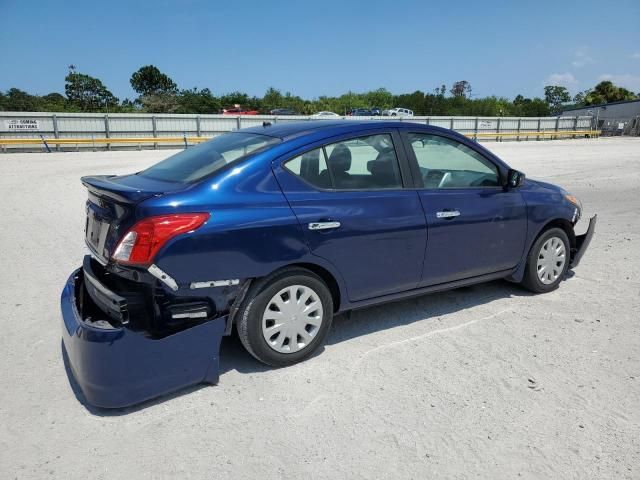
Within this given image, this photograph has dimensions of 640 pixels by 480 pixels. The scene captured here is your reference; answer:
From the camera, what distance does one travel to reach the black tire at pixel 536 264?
15.8 feet

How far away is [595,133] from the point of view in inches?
1688

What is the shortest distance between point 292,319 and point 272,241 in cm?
59

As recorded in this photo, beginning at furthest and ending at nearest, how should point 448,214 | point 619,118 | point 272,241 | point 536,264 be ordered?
point 619,118 → point 536,264 → point 448,214 → point 272,241

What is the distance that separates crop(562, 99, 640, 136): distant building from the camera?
4434 cm

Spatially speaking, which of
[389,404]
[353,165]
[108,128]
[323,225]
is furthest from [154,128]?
[389,404]

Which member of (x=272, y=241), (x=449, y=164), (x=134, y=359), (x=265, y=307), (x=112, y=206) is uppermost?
(x=449, y=164)

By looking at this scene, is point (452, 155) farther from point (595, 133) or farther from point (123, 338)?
point (595, 133)

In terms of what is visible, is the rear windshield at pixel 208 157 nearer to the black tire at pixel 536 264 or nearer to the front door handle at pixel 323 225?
the front door handle at pixel 323 225

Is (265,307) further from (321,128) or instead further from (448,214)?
(448,214)

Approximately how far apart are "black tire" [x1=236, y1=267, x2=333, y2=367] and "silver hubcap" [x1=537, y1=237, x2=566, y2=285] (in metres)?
2.46

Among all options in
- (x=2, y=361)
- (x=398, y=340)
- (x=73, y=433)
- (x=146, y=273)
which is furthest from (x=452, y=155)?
(x=2, y=361)

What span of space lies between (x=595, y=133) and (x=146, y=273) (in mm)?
47748

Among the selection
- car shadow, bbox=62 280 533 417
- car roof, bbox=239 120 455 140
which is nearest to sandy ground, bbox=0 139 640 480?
car shadow, bbox=62 280 533 417

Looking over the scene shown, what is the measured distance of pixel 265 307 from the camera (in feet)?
10.9
